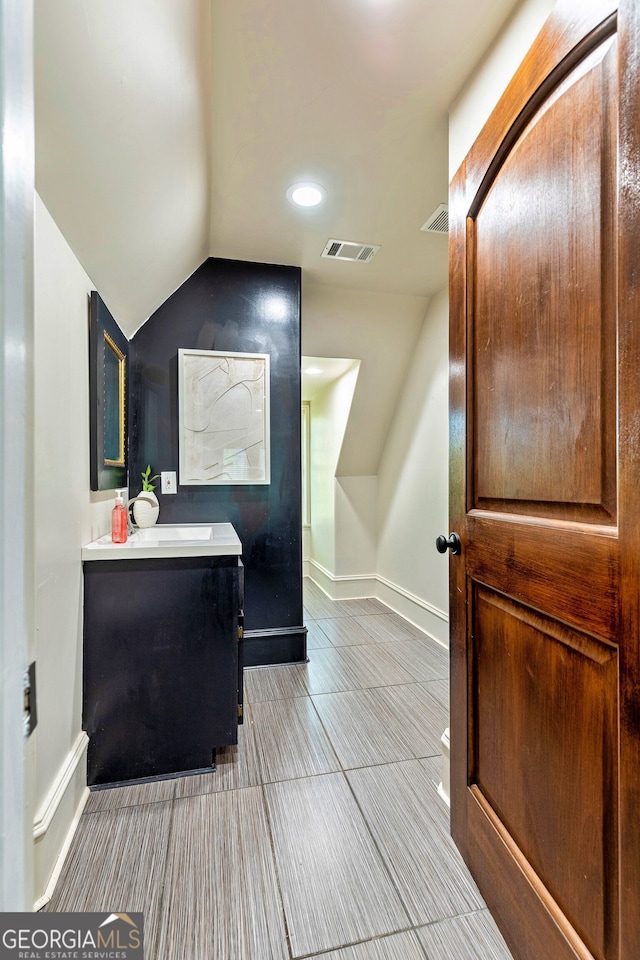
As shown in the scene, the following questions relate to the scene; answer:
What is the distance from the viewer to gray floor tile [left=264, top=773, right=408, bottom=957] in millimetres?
1081

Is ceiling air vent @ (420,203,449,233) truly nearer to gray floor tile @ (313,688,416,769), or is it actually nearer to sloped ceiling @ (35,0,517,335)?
sloped ceiling @ (35,0,517,335)

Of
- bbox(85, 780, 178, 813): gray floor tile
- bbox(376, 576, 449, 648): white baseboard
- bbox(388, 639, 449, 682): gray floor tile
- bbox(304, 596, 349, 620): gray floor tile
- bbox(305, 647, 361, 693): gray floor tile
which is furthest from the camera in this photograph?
bbox(304, 596, 349, 620): gray floor tile

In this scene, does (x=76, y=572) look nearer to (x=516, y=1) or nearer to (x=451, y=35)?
(x=451, y=35)

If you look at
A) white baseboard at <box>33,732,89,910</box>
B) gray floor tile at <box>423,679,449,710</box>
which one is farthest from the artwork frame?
gray floor tile at <box>423,679,449,710</box>

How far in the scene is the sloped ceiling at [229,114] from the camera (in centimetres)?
105

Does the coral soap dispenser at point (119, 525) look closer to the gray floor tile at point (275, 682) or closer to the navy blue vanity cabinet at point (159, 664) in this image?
the navy blue vanity cabinet at point (159, 664)

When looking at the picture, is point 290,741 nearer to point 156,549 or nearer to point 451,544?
point 156,549

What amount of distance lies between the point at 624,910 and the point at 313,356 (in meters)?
3.15

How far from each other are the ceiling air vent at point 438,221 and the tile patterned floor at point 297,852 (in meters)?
2.46

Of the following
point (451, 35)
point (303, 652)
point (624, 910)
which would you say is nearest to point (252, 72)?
point (451, 35)

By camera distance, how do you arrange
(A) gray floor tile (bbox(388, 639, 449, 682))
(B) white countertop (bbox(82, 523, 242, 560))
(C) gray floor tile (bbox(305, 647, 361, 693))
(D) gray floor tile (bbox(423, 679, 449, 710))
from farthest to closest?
(A) gray floor tile (bbox(388, 639, 449, 682)), (C) gray floor tile (bbox(305, 647, 361, 693)), (D) gray floor tile (bbox(423, 679, 449, 710)), (B) white countertop (bbox(82, 523, 242, 560))

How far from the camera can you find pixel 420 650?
2857 mm

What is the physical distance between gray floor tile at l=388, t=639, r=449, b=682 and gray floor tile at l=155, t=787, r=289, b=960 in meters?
1.29

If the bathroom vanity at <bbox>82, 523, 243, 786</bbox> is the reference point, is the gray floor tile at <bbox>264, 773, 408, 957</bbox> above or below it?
below
